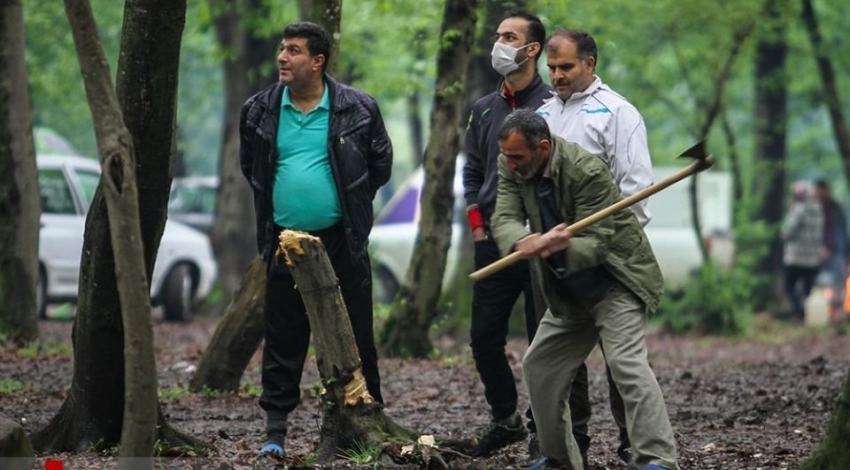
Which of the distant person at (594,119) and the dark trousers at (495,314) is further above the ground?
the distant person at (594,119)

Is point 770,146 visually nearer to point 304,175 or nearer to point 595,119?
point 595,119

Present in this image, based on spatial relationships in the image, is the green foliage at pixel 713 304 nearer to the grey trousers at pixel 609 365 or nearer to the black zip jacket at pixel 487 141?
the black zip jacket at pixel 487 141

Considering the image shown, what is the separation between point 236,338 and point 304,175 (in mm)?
3800

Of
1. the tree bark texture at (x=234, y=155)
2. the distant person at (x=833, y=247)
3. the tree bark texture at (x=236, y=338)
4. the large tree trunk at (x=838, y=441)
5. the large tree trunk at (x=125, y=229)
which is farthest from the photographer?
the distant person at (x=833, y=247)

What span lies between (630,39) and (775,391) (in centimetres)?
1366

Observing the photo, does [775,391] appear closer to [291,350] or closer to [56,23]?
[291,350]

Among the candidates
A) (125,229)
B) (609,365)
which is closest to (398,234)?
(609,365)

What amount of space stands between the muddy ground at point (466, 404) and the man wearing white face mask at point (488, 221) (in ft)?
0.95

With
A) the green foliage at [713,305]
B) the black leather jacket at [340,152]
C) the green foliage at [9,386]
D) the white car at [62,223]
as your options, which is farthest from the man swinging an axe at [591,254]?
the green foliage at [713,305]

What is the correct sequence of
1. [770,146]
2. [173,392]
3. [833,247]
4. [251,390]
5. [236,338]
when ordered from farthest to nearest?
1. [770,146]
2. [833,247]
3. [251,390]
4. [173,392]
5. [236,338]

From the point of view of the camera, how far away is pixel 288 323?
8.27 metres

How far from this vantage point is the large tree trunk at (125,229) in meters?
6.59

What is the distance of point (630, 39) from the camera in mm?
26031

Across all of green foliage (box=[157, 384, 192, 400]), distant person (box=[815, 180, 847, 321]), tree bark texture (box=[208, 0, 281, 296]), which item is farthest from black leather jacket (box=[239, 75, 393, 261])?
distant person (box=[815, 180, 847, 321])
